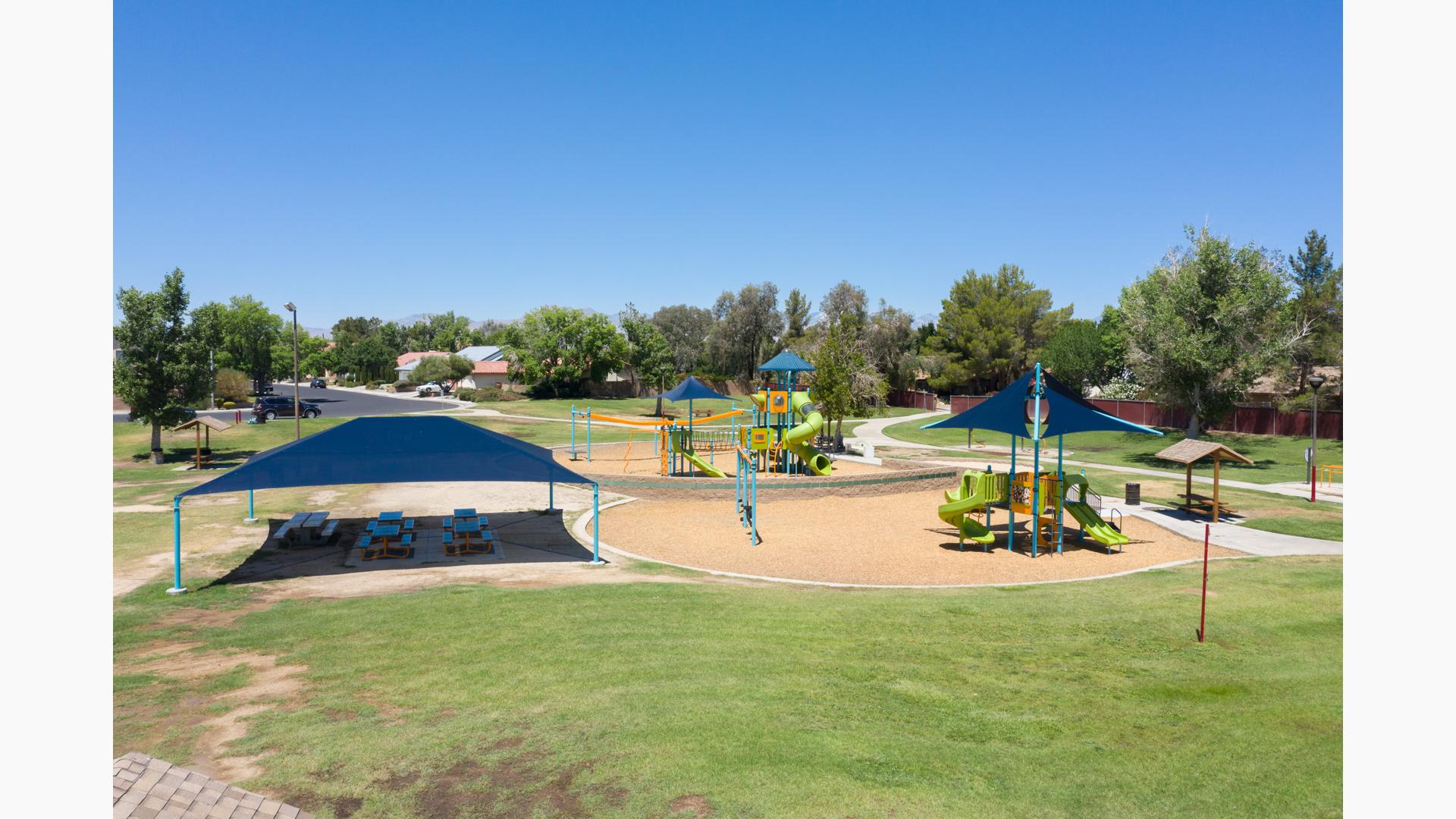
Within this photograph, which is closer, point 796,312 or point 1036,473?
point 1036,473

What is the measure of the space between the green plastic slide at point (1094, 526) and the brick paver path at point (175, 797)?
52.6 ft

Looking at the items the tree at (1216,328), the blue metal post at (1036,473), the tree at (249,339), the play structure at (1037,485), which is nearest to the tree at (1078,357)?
the tree at (1216,328)

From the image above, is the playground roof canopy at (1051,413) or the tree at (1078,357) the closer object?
the playground roof canopy at (1051,413)

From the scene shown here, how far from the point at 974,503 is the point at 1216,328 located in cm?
2320

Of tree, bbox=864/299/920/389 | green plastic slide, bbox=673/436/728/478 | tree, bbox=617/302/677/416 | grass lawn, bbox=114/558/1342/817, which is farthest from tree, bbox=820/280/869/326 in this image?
Answer: grass lawn, bbox=114/558/1342/817

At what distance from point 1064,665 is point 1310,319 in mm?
52978

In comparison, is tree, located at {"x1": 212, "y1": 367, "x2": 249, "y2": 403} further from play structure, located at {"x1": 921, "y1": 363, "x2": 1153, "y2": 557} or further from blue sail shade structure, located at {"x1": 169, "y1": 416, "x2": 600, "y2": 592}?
play structure, located at {"x1": 921, "y1": 363, "x2": 1153, "y2": 557}

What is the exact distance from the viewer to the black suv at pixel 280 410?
49384 mm

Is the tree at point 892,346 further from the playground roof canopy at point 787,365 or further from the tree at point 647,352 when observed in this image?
the playground roof canopy at point 787,365

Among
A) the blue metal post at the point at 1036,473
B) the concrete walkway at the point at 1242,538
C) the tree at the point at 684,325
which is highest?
the tree at the point at 684,325

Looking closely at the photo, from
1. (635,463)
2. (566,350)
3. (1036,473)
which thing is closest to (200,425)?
(635,463)

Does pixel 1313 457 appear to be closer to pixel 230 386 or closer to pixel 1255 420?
pixel 1255 420

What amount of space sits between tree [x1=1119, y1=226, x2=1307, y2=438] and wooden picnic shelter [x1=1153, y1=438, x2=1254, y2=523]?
45.3 feet

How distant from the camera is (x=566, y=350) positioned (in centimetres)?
6731
